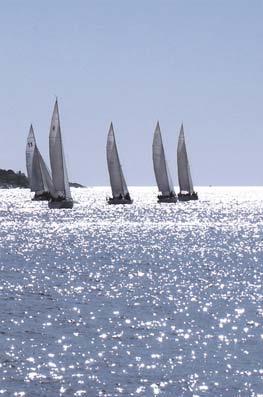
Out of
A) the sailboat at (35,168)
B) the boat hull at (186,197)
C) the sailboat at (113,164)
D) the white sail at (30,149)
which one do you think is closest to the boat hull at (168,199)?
the boat hull at (186,197)

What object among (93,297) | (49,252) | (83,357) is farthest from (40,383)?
(49,252)

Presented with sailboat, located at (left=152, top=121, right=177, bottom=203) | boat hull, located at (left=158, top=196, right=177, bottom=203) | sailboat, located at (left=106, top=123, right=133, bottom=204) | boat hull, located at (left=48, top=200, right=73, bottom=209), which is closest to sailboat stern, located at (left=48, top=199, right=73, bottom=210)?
boat hull, located at (left=48, top=200, right=73, bottom=209)

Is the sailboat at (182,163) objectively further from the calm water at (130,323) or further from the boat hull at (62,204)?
the calm water at (130,323)

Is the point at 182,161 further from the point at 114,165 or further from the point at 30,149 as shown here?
the point at 30,149

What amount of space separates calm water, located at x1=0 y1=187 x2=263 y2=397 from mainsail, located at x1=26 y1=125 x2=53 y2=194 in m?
70.6

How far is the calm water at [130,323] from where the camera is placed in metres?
32.4

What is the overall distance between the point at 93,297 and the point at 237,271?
2098 cm

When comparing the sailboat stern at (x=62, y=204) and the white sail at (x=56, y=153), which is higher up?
the white sail at (x=56, y=153)

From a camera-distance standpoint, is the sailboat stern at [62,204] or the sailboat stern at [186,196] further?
the sailboat stern at [186,196]

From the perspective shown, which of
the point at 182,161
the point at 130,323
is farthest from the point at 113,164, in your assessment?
the point at 130,323

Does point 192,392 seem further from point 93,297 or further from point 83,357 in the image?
point 93,297

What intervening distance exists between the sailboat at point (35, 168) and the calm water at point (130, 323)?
6989cm

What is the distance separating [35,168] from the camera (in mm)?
164375

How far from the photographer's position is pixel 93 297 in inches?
2100
